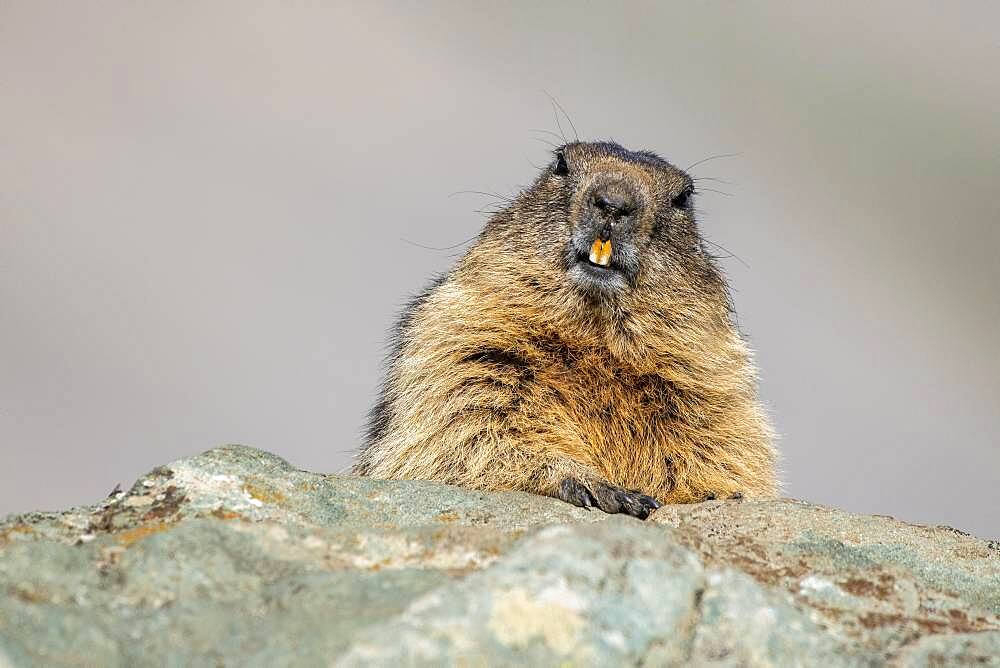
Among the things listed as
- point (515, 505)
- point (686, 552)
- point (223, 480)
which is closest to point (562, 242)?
point (515, 505)

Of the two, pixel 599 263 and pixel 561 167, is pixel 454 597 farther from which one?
pixel 561 167

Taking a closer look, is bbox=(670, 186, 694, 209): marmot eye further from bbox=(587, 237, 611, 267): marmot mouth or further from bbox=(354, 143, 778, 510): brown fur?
bbox=(587, 237, 611, 267): marmot mouth

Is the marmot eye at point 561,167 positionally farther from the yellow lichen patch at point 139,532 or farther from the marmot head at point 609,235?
the yellow lichen patch at point 139,532

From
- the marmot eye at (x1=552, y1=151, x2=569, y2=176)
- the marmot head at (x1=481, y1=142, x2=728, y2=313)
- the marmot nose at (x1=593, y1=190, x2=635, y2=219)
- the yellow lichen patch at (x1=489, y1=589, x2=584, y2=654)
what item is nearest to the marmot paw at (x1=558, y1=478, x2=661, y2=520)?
the marmot head at (x1=481, y1=142, x2=728, y2=313)

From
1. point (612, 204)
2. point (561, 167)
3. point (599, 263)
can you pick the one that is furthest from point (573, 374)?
point (561, 167)

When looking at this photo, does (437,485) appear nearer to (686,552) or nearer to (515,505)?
(515,505)

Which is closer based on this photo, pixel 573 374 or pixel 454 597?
pixel 454 597
